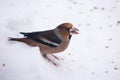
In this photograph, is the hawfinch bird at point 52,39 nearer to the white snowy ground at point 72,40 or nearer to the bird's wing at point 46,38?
the bird's wing at point 46,38

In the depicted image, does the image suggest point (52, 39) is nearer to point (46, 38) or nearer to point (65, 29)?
point (46, 38)

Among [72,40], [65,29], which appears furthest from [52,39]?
[72,40]

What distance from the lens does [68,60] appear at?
4668 millimetres

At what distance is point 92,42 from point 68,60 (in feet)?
1.82

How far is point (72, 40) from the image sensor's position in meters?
5.02

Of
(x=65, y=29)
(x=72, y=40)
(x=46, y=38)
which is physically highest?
(x=65, y=29)

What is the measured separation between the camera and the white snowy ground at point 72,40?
4.29 meters

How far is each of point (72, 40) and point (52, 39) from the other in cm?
73

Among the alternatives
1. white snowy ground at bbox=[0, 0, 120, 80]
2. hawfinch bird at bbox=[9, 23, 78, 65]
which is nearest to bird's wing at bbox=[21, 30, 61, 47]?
hawfinch bird at bbox=[9, 23, 78, 65]

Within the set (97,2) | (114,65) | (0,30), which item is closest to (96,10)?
(97,2)

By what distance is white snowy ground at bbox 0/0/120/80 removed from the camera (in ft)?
14.1

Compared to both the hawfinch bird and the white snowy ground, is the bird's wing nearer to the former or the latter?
the hawfinch bird

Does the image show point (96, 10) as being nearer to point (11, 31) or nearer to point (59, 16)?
point (59, 16)

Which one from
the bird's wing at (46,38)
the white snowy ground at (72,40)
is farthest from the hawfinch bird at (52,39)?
the white snowy ground at (72,40)
